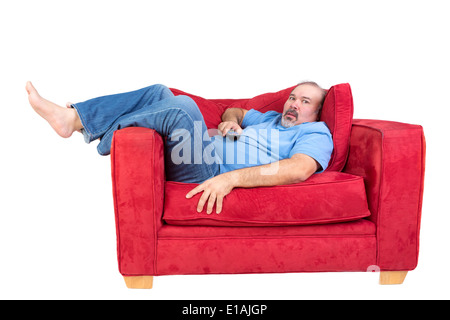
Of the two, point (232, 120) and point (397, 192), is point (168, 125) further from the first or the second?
point (397, 192)

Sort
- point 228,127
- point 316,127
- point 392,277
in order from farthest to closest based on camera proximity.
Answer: point 228,127
point 316,127
point 392,277

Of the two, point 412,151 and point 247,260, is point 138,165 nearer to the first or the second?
point 247,260

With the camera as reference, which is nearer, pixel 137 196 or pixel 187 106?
pixel 137 196

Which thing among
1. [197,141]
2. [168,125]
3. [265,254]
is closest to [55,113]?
[168,125]

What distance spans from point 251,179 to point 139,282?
0.86m

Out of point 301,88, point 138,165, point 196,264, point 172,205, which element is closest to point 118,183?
point 138,165

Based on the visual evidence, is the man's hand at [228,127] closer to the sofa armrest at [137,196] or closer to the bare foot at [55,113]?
the sofa armrest at [137,196]

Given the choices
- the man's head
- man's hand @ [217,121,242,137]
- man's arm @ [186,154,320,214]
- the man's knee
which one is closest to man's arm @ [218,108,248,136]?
man's hand @ [217,121,242,137]

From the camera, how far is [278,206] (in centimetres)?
232

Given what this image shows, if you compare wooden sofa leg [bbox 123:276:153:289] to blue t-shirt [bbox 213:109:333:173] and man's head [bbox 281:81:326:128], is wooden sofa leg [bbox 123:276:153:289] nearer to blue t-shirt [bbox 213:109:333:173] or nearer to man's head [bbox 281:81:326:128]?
blue t-shirt [bbox 213:109:333:173]

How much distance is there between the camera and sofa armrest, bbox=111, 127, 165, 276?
7.41 ft

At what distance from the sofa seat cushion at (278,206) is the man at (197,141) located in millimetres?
48

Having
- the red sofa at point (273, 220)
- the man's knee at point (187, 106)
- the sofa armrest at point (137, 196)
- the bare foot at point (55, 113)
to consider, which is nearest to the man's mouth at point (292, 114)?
the red sofa at point (273, 220)

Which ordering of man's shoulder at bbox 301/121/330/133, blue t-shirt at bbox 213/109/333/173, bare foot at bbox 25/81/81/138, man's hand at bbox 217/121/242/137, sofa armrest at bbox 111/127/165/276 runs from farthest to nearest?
1. man's hand at bbox 217/121/242/137
2. man's shoulder at bbox 301/121/330/133
3. blue t-shirt at bbox 213/109/333/173
4. bare foot at bbox 25/81/81/138
5. sofa armrest at bbox 111/127/165/276
